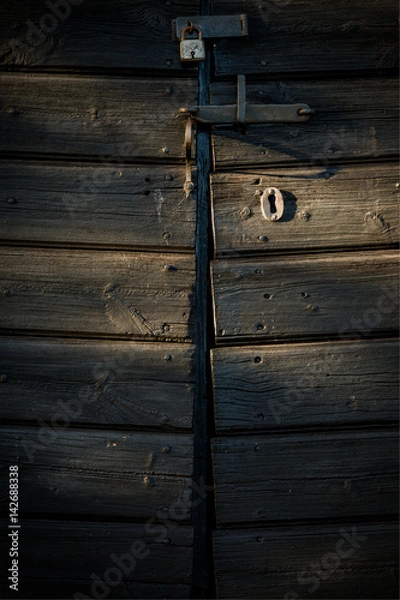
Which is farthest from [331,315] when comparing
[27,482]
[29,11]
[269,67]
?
[29,11]

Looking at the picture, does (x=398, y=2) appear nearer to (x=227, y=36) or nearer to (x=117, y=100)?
(x=227, y=36)

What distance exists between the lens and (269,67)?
6.54 feet

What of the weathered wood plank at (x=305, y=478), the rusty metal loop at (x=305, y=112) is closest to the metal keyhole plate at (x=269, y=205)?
the rusty metal loop at (x=305, y=112)

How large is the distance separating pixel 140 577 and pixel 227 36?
181 centimetres

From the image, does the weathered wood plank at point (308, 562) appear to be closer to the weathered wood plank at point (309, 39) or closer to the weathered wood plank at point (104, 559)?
the weathered wood plank at point (104, 559)

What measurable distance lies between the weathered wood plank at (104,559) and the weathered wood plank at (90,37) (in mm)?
1544

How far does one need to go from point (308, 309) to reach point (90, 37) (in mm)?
1194

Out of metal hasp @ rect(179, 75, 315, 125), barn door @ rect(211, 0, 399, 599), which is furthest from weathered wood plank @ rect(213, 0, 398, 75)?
metal hasp @ rect(179, 75, 315, 125)

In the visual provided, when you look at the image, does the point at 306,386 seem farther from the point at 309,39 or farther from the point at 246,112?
the point at 309,39

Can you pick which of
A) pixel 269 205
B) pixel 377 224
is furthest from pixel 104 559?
pixel 377 224

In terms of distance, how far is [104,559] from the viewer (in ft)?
6.15

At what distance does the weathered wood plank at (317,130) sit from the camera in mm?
1985

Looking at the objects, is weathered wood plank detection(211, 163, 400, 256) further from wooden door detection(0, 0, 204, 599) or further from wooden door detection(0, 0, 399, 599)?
wooden door detection(0, 0, 204, 599)

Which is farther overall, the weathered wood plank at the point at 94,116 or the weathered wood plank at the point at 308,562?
the weathered wood plank at the point at 94,116
